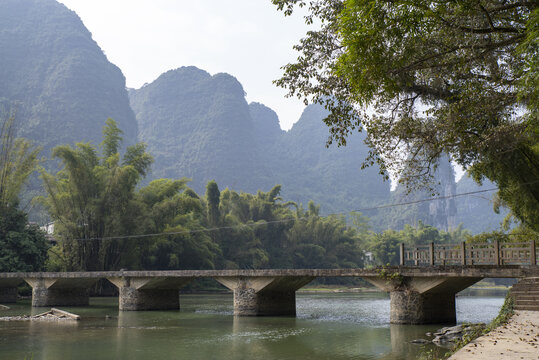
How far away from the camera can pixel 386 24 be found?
333 inches

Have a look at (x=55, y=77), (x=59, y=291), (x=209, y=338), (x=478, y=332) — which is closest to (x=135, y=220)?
(x=59, y=291)

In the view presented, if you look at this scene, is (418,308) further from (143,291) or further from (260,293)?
(143,291)

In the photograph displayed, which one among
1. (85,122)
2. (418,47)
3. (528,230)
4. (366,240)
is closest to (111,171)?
(528,230)

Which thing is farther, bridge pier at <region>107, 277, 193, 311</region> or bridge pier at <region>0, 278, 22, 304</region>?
bridge pier at <region>0, 278, 22, 304</region>

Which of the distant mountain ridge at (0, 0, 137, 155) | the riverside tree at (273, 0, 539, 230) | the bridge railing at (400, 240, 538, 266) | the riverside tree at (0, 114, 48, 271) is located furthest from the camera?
the distant mountain ridge at (0, 0, 137, 155)

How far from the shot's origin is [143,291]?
2919 cm

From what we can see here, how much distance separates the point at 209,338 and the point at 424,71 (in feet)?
35.9

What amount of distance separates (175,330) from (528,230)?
17.0 metres

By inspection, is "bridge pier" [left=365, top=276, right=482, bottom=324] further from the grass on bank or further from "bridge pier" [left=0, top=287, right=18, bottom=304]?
"bridge pier" [left=0, top=287, right=18, bottom=304]

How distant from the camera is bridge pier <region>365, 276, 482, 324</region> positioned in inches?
775

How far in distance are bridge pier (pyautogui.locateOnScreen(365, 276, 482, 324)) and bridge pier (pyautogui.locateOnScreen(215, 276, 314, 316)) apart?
15.7 ft

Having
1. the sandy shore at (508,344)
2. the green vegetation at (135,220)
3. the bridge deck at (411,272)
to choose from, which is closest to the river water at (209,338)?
the bridge deck at (411,272)

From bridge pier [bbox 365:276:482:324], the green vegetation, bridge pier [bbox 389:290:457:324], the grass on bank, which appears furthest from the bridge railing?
the green vegetation

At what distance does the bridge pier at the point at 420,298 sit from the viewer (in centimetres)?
1969
